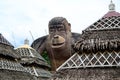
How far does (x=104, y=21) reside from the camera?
12.4m

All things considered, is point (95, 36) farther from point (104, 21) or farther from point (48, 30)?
point (48, 30)

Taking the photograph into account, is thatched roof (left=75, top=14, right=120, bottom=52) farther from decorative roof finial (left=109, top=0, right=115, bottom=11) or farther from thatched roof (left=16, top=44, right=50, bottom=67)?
thatched roof (left=16, top=44, right=50, bottom=67)

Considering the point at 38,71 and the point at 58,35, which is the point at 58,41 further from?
the point at 38,71

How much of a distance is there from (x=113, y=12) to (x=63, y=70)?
12.8ft

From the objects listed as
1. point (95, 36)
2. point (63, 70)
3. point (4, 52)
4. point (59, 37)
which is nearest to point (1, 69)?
point (4, 52)

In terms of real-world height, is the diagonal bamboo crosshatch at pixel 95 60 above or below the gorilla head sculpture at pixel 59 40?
above

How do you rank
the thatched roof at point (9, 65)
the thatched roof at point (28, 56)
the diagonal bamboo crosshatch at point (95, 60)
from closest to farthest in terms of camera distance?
the diagonal bamboo crosshatch at point (95, 60)
the thatched roof at point (9, 65)
the thatched roof at point (28, 56)

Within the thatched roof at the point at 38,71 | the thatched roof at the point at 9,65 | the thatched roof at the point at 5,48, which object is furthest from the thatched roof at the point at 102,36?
the thatched roof at the point at 38,71

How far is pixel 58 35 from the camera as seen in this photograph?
21312mm

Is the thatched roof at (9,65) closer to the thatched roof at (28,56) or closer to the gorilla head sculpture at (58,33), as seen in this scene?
the thatched roof at (28,56)

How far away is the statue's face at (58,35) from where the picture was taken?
21.2m

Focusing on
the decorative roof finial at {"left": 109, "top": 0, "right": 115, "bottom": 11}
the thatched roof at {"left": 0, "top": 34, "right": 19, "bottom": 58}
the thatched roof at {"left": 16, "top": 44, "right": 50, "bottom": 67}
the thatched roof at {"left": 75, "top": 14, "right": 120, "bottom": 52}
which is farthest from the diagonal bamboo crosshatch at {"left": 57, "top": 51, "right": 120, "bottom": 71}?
the thatched roof at {"left": 16, "top": 44, "right": 50, "bottom": 67}

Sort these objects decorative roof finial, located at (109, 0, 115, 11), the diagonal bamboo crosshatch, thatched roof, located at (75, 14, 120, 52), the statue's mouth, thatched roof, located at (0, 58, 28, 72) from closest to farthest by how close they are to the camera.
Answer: the diagonal bamboo crosshatch → thatched roof, located at (75, 14, 120, 52) → decorative roof finial, located at (109, 0, 115, 11) → thatched roof, located at (0, 58, 28, 72) → the statue's mouth

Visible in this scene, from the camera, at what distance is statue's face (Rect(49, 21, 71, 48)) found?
21.2 metres
